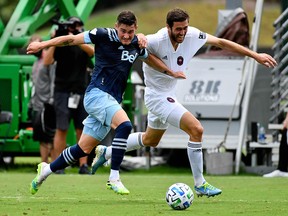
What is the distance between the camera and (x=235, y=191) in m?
15.0

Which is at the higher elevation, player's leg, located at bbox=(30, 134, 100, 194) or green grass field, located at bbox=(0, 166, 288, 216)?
player's leg, located at bbox=(30, 134, 100, 194)

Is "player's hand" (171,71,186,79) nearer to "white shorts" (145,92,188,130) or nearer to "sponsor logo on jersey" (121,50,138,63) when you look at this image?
"white shorts" (145,92,188,130)

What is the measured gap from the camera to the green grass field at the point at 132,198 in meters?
11.9

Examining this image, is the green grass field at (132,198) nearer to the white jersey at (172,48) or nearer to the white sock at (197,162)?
the white sock at (197,162)

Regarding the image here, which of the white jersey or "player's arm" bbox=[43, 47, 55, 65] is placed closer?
the white jersey

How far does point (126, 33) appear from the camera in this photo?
13.3m

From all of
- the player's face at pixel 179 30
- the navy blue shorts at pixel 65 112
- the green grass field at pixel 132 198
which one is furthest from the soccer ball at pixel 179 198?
the navy blue shorts at pixel 65 112

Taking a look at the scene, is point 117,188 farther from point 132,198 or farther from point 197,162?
point 197,162

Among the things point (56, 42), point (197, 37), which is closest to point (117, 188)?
point (56, 42)

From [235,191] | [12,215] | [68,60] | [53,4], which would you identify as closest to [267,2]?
[53,4]

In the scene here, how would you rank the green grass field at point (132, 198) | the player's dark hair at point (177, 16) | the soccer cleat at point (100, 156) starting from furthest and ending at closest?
the soccer cleat at point (100, 156) < the player's dark hair at point (177, 16) < the green grass field at point (132, 198)

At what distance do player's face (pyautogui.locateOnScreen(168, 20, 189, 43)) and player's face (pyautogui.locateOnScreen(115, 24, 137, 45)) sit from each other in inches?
22.5

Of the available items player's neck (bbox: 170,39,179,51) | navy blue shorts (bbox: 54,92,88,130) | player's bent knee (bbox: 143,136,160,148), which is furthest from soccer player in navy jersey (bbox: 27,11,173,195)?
navy blue shorts (bbox: 54,92,88,130)

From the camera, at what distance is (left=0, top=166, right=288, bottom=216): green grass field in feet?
39.0
